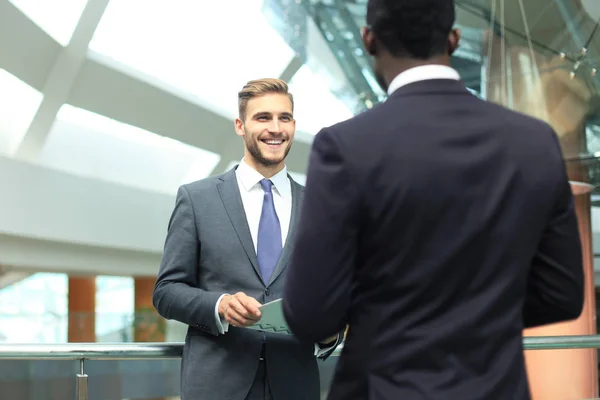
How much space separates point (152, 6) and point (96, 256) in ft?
14.2

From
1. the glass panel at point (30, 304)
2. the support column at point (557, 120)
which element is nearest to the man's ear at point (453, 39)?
the support column at point (557, 120)

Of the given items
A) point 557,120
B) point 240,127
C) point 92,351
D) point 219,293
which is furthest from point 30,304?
point 219,293

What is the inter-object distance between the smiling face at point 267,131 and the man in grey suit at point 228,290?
0.11m

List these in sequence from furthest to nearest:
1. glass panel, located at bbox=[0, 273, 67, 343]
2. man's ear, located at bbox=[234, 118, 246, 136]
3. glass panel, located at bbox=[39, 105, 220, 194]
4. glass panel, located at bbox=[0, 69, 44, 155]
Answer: glass panel, located at bbox=[0, 273, 67, 343], glass panel, located at bbox=[39, 105, 220, 194], glass panel, located at bbox=[0, 69, 44, 155], man's ear, located at bbox=[234, 118, 246, 136]

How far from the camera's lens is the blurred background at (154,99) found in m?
10.3

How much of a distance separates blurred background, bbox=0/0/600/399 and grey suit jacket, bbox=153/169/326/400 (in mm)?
6248

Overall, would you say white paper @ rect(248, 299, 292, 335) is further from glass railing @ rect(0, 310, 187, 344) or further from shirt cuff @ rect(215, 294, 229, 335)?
glass railing @ rect(0, 310, 187, 344)

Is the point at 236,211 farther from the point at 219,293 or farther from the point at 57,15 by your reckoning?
the point at 57,15

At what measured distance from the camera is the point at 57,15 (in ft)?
40.4

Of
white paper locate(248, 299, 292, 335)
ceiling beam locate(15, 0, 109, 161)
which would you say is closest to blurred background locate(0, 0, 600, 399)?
ceiling beam locate(15, 0, 109, 161)

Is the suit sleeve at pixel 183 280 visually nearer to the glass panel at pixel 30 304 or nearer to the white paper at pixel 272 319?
the white paper at pixel 272 319

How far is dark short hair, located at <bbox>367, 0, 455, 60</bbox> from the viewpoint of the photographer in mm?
1427

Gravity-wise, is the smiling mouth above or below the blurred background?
below

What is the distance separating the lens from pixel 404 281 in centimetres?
137
